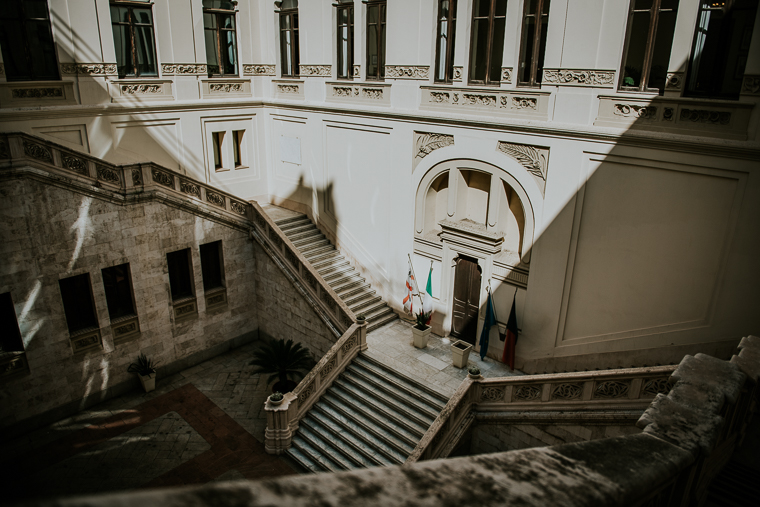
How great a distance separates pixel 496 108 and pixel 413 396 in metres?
7.87

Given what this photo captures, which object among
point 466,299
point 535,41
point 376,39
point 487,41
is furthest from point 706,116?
point 376,39

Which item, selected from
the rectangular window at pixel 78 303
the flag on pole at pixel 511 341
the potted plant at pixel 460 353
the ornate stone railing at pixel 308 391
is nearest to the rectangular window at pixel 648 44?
the flag on pole at pixel 511 341

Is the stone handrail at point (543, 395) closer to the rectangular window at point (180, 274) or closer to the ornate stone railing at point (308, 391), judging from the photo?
the ornate stone railing at point (308, 391)

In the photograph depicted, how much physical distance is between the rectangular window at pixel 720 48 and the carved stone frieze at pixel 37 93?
54.4 feet

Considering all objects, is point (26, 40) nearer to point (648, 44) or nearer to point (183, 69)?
point (183, 69)

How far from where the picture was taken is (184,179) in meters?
14.9

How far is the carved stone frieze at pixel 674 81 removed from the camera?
9.91 metres

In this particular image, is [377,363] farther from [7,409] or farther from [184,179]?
[7,409]

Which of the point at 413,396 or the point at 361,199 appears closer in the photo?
the point at 413,396

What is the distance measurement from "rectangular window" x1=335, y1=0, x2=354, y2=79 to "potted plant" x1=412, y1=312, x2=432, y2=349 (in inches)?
330

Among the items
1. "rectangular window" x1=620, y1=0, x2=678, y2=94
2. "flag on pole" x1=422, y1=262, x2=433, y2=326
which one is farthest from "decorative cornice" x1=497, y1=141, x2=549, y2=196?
"flag on pole" x1=422, y1=262, x2=433, y2=326

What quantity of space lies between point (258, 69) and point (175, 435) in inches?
522

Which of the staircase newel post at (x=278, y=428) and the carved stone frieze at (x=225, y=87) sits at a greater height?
the carved stone frieze at (x=225, y=87)

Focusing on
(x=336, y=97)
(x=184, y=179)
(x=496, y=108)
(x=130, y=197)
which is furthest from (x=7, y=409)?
(x=496, y=108)
